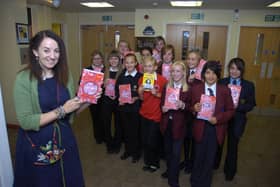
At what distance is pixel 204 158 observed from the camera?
219cm

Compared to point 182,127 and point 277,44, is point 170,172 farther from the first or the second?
point 277,44

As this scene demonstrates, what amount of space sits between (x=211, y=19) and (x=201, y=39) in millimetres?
517

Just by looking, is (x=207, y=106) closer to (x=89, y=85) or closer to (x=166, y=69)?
(x=166, y=69)

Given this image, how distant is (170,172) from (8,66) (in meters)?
3.40

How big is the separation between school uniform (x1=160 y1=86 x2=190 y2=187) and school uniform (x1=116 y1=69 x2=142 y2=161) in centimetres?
57

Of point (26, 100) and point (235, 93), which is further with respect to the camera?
point (235, 93)

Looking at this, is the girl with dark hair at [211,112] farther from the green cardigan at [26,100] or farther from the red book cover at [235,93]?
the green cardigan at [26,100]

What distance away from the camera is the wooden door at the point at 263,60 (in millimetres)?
5105

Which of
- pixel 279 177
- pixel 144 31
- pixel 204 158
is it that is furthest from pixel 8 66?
pixel 279 177

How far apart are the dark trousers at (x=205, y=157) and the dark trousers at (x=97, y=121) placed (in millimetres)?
1659

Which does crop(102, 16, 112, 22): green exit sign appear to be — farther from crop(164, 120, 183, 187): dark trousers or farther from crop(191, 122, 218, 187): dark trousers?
crop(191, 122, 218, 187): dark trousers

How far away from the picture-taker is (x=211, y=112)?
78.7 inches

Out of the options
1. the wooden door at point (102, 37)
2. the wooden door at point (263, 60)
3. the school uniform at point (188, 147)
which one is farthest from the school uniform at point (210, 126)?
the wooden door at point (102, 37)

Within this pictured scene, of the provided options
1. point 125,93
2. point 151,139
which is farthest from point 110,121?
point 151,139
